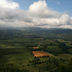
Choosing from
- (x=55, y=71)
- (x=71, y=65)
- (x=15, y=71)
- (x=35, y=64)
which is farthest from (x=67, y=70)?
(x=35, y=64)

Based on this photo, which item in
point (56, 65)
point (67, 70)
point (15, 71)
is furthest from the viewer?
point (56, 65)

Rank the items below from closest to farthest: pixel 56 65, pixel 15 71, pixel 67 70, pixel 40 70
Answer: pixel 67 70
pixel 15 71
pixel 40 70
pixel 56 65

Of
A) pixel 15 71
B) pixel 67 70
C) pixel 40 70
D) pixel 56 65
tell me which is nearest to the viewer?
pixel 67 70

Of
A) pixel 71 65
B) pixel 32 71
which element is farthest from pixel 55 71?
pixel 71 65

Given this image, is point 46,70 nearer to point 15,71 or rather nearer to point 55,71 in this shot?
point 55,71

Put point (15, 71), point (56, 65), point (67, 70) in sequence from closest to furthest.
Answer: point (67, 70) < point (15, 71) < point (56, 65)

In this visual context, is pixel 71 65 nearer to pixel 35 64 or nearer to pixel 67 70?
pixel 67 70

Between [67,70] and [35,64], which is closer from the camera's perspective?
[67,70]

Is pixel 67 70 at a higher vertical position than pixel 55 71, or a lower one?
higher

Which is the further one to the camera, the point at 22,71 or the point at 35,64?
the point at 35,64
